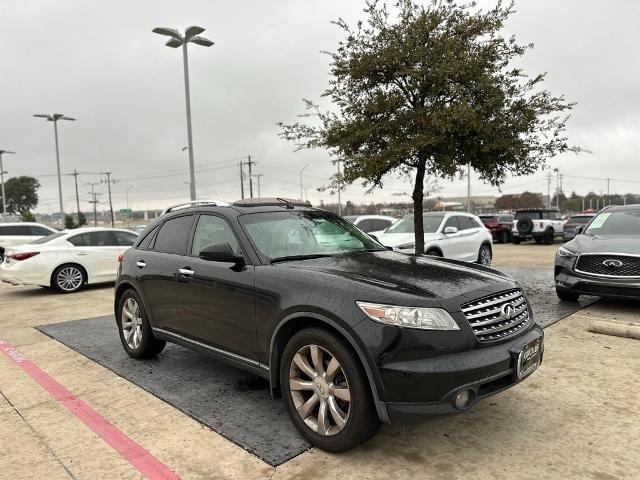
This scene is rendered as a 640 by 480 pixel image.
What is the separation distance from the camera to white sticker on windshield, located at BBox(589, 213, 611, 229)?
8262mm

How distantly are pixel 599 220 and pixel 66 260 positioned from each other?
10.9 metres

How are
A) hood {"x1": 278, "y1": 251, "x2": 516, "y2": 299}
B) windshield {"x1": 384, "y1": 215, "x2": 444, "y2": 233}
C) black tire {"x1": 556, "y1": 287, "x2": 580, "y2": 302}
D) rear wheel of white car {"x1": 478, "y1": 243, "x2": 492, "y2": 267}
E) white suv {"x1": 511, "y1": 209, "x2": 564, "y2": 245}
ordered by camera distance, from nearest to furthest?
1. hood {"x1": 278, "y1": 251, "x2": 516, "y2": 299}
2. black tire {"x1": 556, "y1": 287, "x2": 580, "y2": 302}
3. windshield {"x1": 384, "y1": 215, "x2": 444, "y2": 233}
4. rear wheel of white car {"x1": 478, "y1": 243, "x2": 492, "y2": 267}
5. white suv {"x1": 511, "y1": 209, "x2": 564, "y2": 245}

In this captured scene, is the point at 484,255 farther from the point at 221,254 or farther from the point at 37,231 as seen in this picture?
the point at 37,231

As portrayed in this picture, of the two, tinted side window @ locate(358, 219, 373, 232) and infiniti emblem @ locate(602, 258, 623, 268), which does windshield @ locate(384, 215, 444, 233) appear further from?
infiniti emblem @ locate(602, 258, 623, 268)

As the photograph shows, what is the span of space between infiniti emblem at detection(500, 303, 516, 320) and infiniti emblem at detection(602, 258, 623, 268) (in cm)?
439

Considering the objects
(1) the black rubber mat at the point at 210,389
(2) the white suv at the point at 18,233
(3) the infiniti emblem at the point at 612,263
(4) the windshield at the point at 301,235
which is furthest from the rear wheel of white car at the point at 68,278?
(3) the infiniti emblem at the point at 612,263

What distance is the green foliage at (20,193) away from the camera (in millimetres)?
96500

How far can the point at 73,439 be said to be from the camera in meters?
3.48

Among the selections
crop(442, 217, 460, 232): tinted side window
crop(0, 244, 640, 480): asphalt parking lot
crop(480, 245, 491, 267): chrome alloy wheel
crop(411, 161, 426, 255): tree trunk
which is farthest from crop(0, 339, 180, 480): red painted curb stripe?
crop(480, 245, 491, 267): chrome alloy wheel

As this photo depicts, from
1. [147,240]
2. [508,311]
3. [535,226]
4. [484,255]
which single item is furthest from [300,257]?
[535,226]

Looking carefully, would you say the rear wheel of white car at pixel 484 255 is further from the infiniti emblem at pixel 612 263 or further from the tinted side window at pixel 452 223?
the infiniti emblem at pixel 612 263

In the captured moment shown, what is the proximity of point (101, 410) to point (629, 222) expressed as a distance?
26.3 feet

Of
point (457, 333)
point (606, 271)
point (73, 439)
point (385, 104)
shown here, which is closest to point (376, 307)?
point (457, 333)

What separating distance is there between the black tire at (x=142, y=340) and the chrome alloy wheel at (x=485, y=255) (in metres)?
9.86
